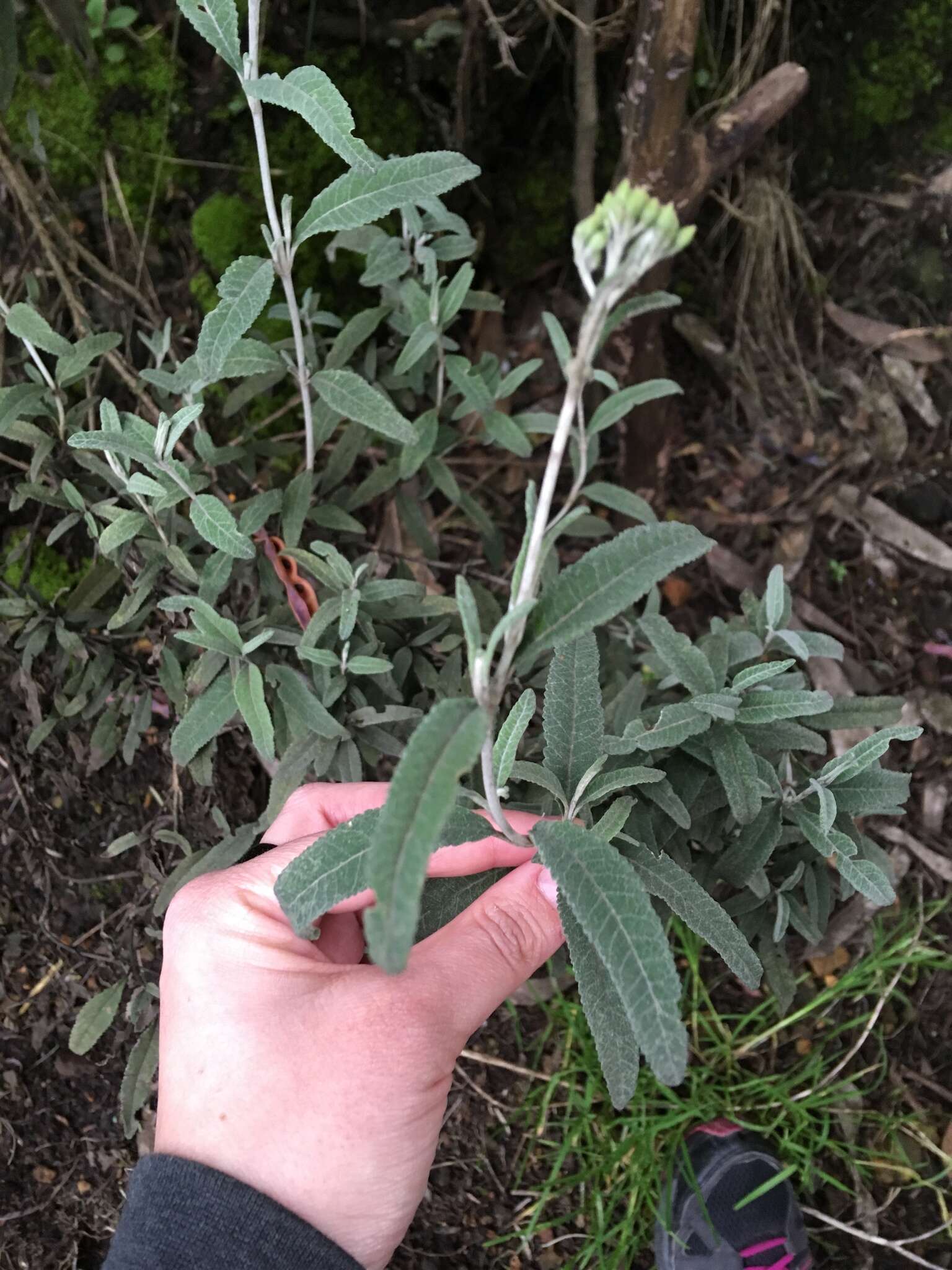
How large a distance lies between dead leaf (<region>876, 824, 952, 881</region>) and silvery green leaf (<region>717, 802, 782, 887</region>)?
3.99ft

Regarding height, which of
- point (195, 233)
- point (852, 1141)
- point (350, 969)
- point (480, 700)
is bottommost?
point (852, 1141)

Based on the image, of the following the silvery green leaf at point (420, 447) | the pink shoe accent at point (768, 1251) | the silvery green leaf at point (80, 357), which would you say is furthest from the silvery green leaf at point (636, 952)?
the pink shoe accent at point (768, 1251)

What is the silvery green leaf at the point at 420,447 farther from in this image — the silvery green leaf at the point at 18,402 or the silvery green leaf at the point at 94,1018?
the silvery green leaf at the point at 94,1018

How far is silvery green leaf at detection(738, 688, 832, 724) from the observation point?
156cm

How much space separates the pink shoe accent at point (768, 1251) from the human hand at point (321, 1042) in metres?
1.38

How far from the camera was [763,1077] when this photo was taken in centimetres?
259

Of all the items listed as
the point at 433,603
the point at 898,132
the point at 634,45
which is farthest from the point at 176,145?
the point at 898,132

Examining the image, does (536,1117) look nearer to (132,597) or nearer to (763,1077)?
(763,1077)

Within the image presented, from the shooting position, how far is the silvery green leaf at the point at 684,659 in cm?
165

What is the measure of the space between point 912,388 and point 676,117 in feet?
4.68

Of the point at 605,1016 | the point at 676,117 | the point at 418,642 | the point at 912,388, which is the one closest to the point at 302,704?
the point at 418,642

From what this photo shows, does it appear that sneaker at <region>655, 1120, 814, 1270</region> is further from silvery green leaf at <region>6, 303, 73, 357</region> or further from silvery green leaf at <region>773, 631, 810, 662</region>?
silvery green leaf at <region>6, 303, 73, 357</region>

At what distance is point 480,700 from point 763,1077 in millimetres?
2171

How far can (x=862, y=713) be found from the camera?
1.92m
